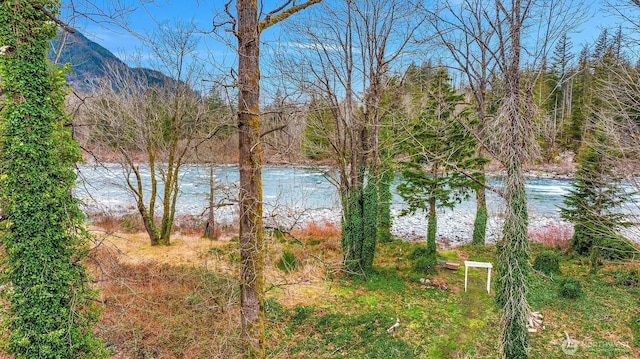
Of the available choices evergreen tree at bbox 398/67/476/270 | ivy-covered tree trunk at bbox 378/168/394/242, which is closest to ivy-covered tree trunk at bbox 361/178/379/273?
evergreen tree at bbox 398/67/476/270

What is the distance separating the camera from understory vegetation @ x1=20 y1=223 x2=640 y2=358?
21.4ft

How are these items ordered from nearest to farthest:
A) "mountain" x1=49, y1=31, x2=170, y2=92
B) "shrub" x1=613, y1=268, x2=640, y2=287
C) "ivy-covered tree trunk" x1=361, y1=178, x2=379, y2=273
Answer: "shrub" x1=613, y1=268, x2=640, y2=287 → "ivy-covered tree trunk" x1=361, y1=178, x2=379, y2=273 → "mountain" x1=49, y1=31, x2=170, y2=92

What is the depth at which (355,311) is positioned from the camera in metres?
8.21

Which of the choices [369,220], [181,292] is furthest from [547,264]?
[181,292]

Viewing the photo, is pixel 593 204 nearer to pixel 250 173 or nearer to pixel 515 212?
pixel 515 212

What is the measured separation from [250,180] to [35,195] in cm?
281

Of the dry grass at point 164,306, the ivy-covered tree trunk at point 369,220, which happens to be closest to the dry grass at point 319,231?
the ivy-covered tree trunk at point 369,220

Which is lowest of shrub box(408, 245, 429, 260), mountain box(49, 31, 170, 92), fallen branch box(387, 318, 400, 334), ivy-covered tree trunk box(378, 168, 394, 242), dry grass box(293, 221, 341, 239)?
fallen branch box(387, 318, 400, 334)

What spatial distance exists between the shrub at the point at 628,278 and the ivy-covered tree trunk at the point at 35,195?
13.6 meters

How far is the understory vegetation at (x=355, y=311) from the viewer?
6.54 meters

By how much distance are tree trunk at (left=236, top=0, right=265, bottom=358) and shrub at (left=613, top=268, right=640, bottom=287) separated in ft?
36.9

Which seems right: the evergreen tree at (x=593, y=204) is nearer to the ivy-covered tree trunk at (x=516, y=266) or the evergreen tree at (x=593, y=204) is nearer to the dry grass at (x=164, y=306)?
the ivy-covered tree trunk at (x=516, y=266)

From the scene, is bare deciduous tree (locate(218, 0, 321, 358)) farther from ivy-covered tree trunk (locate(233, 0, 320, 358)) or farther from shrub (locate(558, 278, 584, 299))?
shrub (locate(558, 278, 584, 299))

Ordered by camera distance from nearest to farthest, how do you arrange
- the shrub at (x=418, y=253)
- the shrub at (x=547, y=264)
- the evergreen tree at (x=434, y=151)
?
the shrub at (x=547, y=264), the shrub at (x=418, y=253), the evergreen tree at (x=434, y=151)
